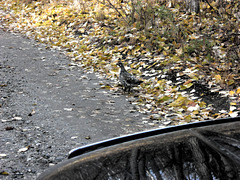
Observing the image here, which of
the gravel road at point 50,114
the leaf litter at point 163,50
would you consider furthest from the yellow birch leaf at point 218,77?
the gravel road at point 50,114

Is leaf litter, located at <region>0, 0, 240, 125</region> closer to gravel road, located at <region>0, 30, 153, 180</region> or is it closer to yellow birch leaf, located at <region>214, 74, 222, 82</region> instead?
yellow birch leaf, located at <region>214, 74, 222, 82</region>

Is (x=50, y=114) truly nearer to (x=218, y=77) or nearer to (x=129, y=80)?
(x=129, y=80)

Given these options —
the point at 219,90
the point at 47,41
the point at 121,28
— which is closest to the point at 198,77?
the point at 219,90

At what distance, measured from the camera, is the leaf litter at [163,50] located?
4891 mm

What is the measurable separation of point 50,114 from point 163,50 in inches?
141

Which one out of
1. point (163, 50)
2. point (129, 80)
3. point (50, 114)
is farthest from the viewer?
point (163, 50)

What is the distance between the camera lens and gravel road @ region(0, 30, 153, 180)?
3514mm

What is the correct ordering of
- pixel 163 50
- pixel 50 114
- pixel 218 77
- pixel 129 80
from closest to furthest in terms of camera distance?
pixel 50 114
pixel 218 77
pixel 129 80
pixel 163 50

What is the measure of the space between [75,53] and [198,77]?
173 inches

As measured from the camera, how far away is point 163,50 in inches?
276

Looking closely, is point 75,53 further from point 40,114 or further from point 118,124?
point 118,124

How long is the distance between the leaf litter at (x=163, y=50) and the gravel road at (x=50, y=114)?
46 cm

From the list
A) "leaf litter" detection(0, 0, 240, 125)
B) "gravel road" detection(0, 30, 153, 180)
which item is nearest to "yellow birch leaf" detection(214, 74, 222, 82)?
"leaf litter" detection(0, 0, 240, 125)

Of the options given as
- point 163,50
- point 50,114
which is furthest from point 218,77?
point 50,114
